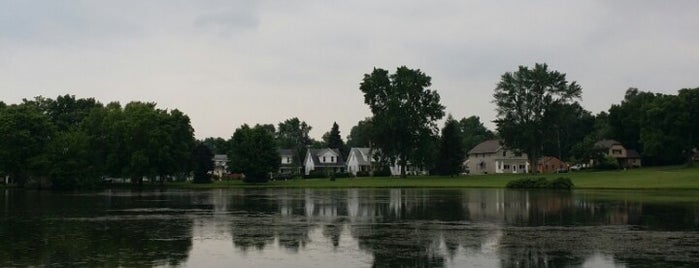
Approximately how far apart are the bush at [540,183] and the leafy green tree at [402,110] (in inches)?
1069

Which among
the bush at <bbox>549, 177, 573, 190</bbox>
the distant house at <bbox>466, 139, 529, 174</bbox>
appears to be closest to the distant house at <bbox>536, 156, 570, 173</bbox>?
the distant house at <bbox>466, 139, 529, 174</bbox>

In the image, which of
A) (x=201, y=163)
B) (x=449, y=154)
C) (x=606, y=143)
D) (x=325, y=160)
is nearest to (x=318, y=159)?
(x=325, y=160)

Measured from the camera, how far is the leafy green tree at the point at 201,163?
112 m

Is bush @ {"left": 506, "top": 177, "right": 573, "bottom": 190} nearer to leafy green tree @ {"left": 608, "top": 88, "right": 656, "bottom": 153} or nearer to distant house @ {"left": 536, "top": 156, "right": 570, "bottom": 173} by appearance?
distant house @ {"left": 536, "top": 156, "right": 570, "bottom": 173}

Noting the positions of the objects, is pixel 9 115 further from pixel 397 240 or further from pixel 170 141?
pixel 397 240

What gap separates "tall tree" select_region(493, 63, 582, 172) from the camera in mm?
102125

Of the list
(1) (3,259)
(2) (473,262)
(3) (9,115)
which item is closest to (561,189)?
(2) (473,262)

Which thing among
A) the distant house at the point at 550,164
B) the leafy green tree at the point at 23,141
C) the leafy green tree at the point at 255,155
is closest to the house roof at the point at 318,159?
the distant house at the point at 550,164

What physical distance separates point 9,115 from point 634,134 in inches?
4143

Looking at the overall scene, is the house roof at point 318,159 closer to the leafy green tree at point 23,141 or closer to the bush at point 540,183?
the leafy green tree at point 23,141

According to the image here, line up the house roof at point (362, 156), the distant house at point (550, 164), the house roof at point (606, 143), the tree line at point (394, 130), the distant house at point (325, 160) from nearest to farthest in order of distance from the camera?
the tree line at point (394, 130), the house roof at point (606, 143), the distant house at point (550, 164), the house roof at point (362, 156), the distant house at point (325, 160)

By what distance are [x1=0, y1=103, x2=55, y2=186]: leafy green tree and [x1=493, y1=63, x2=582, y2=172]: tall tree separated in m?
64.1

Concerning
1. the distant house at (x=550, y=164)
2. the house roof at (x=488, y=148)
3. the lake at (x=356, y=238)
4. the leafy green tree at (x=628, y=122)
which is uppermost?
the leafy green tree at (x=628, y=122)

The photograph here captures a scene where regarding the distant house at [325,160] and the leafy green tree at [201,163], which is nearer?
the leafy green tree at [201,163]
